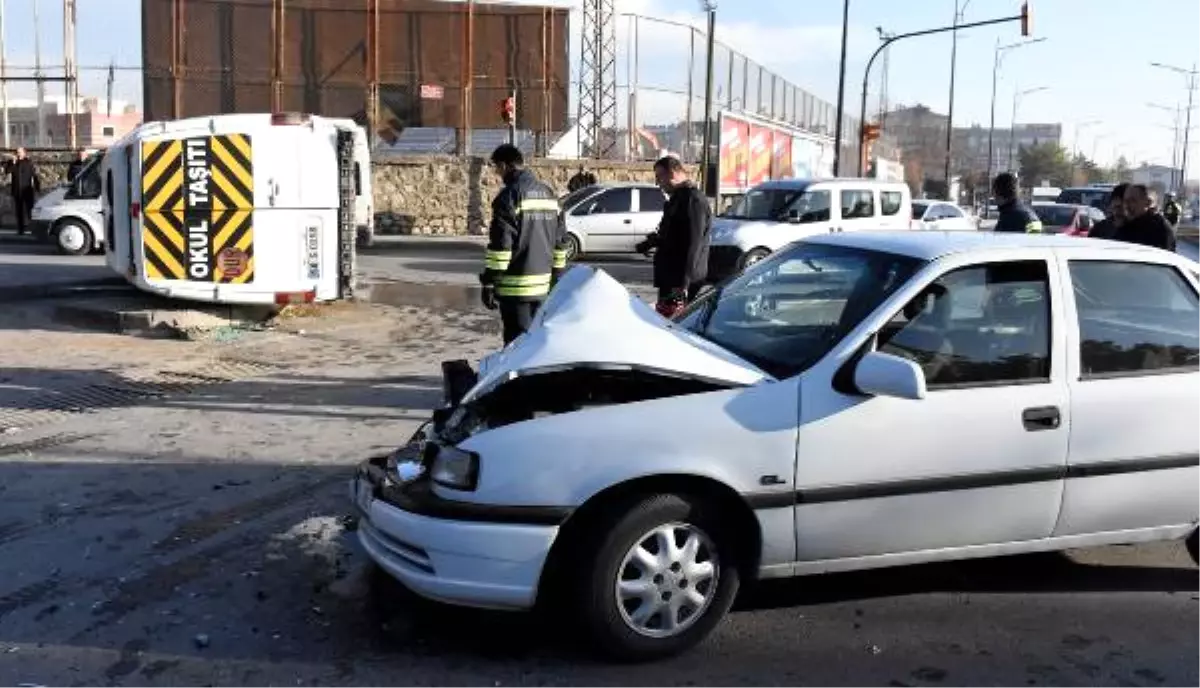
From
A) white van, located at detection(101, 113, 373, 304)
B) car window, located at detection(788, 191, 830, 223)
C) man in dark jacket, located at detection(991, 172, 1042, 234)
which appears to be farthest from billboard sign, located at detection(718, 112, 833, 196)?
man in dark jacket, located at detection(991, 172, 1042, 234)

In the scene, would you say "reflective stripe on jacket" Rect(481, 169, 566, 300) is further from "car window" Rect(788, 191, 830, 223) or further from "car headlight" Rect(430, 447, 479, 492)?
"car window" Rect(788, 191, 830, 223)

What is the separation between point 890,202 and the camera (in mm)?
17875

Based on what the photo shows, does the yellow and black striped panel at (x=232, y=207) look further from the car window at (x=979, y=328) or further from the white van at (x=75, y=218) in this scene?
the white van at (x=75, y=218)

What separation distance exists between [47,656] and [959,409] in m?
3.43

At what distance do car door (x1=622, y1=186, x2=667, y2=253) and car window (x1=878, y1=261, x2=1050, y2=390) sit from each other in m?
16.8

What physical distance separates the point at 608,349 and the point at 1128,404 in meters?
2.11

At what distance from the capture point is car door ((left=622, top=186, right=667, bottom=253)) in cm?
2123

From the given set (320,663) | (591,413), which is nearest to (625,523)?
(591,413)

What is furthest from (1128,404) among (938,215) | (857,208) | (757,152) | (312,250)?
(757,152)

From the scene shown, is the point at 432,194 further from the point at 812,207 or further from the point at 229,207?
the point at 229,207

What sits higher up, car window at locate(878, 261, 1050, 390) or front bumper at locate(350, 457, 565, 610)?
car window at locate(878, 261, 1050, 390)

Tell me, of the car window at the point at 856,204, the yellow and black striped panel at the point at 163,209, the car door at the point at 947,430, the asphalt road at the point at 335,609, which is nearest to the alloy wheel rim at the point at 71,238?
the yellow and black striped panel at the point at 163,209

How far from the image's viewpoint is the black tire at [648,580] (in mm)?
3764

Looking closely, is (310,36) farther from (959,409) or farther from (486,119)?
(959,409)
